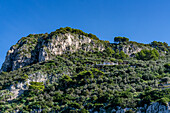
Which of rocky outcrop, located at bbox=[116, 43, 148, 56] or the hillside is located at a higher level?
rocky outcrop, located at bbox=[116, 43, 148, 56]

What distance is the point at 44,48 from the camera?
70938 mm

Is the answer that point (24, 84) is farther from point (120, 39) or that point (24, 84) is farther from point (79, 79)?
point (120, 39)

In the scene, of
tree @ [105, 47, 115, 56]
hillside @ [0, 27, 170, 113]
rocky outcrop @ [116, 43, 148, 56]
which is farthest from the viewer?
rocky outcrop @ [116, 43, 148, 56]

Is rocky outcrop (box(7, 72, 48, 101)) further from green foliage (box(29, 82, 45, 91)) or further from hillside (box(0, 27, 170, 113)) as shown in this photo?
green foliage (box(29, 82, 45, 91))

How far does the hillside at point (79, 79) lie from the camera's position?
40.2 m

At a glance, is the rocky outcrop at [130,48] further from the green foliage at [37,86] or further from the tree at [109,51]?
the green foliage at [37,86]

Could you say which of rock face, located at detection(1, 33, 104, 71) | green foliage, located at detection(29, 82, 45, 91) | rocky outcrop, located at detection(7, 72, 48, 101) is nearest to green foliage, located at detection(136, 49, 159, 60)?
rock face, located at detection(1, 33, 104, 71)

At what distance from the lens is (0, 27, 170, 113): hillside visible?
40.2 m

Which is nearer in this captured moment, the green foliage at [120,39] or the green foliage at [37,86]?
the green foliage at [37,86]

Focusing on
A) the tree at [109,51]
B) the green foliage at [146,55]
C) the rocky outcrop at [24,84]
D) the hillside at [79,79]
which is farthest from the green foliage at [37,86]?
the green foliage at [146,55]

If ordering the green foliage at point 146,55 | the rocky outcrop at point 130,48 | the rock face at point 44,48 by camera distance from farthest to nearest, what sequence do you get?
the rocky outcrop at point 130,48
the green foliage at point 146,55
the rock face at point 44,48

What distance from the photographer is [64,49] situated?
76.0 m

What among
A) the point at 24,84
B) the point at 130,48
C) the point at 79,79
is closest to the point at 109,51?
the point at 130,48

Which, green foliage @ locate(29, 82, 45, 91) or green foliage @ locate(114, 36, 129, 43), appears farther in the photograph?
green foliage @ locate(114, 36, 129, 43)
